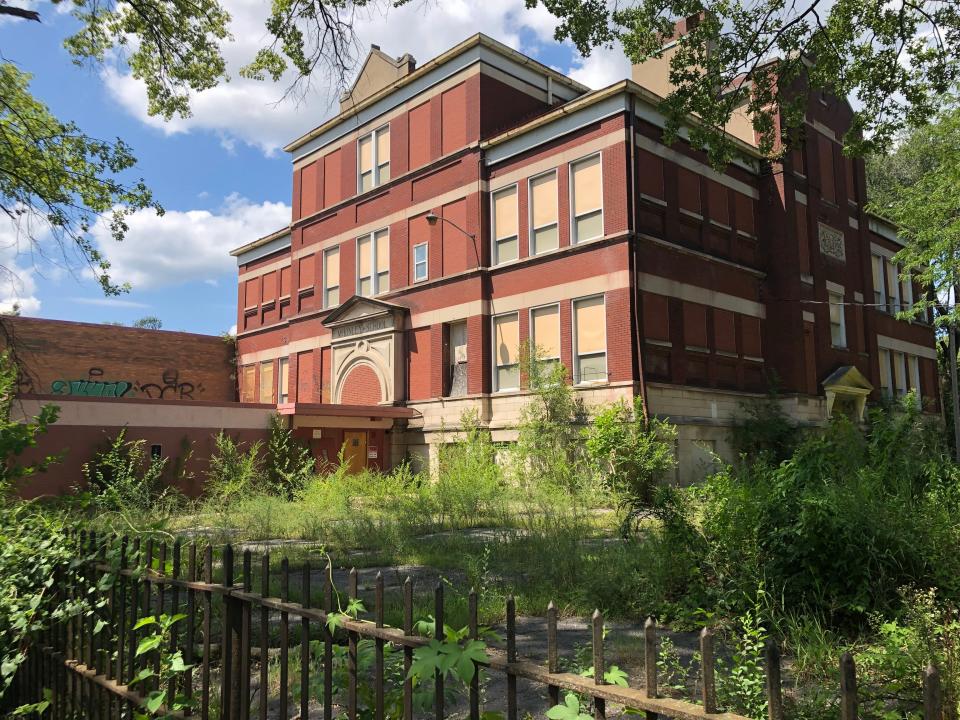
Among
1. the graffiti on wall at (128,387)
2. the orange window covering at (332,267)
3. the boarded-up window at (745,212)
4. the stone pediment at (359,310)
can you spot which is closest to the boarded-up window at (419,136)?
the stone pediment at (359,310)

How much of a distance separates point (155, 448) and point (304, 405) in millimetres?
4612

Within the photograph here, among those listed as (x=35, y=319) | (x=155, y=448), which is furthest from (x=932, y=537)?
(x=35, y=319)

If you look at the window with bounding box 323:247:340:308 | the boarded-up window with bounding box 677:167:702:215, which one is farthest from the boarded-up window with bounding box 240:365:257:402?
the boarded-up window with bounding box 677:167:702:215

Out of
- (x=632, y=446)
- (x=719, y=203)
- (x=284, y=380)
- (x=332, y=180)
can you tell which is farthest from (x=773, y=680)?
(x=284, y=380)

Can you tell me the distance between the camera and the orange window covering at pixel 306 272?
104 feet

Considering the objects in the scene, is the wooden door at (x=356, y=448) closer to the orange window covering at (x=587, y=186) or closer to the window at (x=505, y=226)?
the window at (x=505, y=226)

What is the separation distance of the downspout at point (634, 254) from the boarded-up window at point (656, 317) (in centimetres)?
43

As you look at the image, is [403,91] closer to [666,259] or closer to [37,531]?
[666,259]

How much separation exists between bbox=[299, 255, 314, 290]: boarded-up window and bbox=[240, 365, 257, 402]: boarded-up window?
5.96 m

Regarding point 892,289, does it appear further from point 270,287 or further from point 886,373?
point 270,287

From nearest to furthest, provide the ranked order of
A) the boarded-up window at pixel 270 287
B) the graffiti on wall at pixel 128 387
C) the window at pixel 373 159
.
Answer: the window at pixel 373 159
the graffiti on wall at pixel 128 387
the boarded-up window at pixel 270 287

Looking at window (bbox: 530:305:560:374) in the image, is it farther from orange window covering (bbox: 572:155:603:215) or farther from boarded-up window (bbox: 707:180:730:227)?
boarded-up window (bbox: 707:180:730:227)

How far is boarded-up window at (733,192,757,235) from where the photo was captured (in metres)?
25.0

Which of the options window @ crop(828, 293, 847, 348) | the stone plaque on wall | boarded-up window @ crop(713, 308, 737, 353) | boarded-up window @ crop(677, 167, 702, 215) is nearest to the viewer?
boarded-up window @ crop(677, 167, 702, 215)
